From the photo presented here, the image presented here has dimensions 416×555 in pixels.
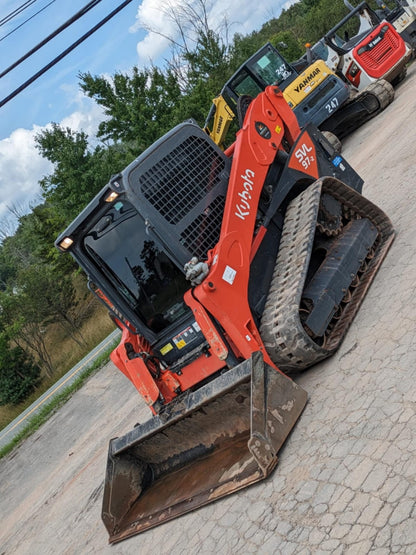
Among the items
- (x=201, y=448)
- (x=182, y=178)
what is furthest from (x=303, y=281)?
(x=201, y=448)

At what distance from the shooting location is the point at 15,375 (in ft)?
61.9

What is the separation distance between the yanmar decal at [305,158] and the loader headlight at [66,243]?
252 centimetres

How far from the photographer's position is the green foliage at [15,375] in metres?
18.4

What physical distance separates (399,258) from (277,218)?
132 cm

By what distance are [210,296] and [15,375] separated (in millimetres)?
16230

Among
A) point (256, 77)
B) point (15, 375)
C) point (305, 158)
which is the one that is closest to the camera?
point (305, 158)

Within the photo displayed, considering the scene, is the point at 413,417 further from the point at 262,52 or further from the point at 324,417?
the point at 262,52

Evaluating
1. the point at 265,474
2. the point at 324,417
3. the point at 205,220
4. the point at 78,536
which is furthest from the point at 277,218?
the point at 78,536

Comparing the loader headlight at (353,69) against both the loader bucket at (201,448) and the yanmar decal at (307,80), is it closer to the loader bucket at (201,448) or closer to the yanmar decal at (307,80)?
the yanmar decal at (307,80)

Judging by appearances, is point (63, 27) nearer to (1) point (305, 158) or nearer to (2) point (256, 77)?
(1) point (305, 158)

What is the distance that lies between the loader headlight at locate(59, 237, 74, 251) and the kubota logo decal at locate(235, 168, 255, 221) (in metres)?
1.54

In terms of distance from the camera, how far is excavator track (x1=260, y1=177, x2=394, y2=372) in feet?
14.8

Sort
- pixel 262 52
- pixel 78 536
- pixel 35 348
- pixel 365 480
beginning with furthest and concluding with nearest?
1. pixel 35 348
2. pixel 262 52
3. pixel 78 536
4. pixel 365 480

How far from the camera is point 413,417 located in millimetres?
3414
